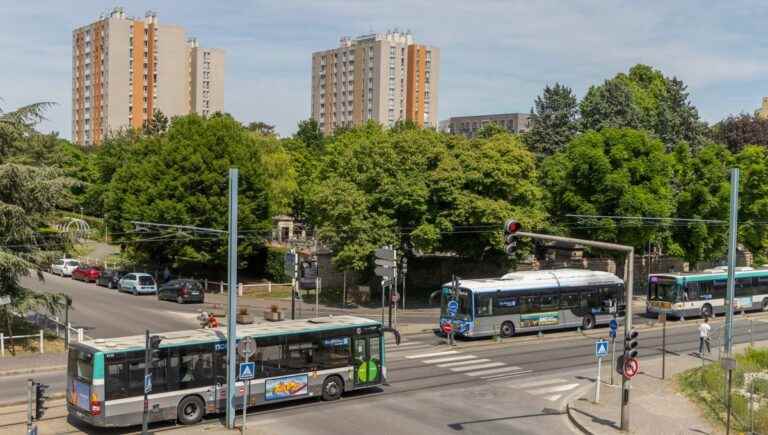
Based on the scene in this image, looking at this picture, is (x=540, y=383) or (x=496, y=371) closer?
(x=540, y=383)

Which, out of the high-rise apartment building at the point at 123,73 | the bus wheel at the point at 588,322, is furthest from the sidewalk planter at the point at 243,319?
the high-rise apartment building at the point at 123,73

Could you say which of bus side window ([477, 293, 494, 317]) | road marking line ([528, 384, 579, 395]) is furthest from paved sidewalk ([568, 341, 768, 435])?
bus side window ([477, 293, 494, 317])

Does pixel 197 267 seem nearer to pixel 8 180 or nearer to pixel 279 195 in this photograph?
pixel 279 195

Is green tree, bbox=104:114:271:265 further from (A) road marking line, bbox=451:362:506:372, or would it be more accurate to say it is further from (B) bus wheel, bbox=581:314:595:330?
(A) road marking line, bbox=451:362:506:372

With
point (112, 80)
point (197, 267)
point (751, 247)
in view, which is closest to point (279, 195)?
point (197, 267)

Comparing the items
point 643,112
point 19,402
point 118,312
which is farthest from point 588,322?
point 643,112

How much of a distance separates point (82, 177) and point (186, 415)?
8412 cm

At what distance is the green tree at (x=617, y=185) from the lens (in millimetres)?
54562

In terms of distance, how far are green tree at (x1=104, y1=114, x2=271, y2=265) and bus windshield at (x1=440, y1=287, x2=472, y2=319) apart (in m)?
21.7

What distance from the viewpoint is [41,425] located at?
21.9 m

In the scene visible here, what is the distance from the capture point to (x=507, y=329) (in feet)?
127

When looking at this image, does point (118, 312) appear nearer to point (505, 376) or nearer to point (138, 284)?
point (138, 284)

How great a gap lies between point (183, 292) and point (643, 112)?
47.5m

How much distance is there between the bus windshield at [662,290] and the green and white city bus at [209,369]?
2540cm
